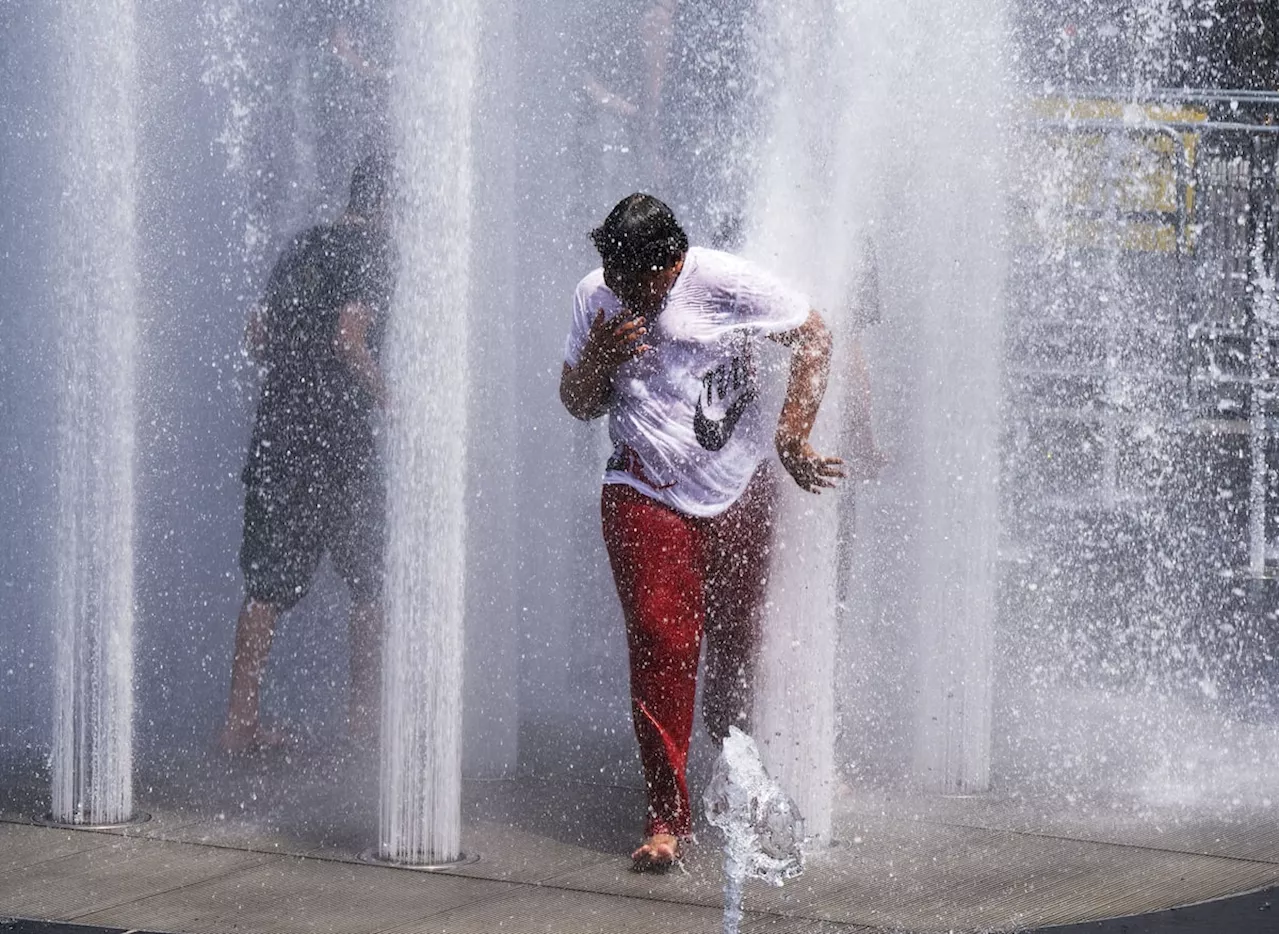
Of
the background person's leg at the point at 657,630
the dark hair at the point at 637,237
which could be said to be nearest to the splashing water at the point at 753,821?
the background person's leg at the point at 657,630

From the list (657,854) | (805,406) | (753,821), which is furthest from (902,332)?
(657,854)

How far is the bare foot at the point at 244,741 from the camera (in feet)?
19.4

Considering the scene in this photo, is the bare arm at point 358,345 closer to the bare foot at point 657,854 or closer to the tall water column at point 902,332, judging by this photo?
the tall water column at point 902,332

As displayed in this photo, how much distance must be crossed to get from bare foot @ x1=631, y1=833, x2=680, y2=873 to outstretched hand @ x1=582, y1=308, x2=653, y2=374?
1.03 m

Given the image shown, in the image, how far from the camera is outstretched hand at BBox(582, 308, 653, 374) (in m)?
4.42

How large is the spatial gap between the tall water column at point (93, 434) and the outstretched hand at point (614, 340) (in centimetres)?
127

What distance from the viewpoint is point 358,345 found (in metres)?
5.77

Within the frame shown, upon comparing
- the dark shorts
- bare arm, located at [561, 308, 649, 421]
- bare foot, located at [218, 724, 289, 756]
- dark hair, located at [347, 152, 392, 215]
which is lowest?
bare foot, located at [218, 724, 289, 756]

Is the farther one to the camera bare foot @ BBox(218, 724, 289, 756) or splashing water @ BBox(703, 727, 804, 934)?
bare foot @ BBox(218, 724, 289, 756)

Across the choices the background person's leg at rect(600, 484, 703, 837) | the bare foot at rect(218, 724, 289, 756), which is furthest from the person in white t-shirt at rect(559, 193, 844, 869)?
the bare foot at rect(218, 724, 289, 756)

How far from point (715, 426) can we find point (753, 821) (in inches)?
35.5

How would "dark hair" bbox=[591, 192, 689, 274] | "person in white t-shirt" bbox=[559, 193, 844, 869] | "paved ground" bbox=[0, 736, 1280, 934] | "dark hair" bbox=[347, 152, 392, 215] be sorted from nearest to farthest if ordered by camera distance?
1. "paved ground" bbox=[0, 736, 1280, 934]
2. "dark hair" bbox=[591, 192, 689, 274]
3. "person in white t-shirt" bbox=[559, 193, 844, 869]
4. "dark hair" bbox=[347, 152, 392, 215]

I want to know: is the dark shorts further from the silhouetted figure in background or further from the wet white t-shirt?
the wet white t-shirt

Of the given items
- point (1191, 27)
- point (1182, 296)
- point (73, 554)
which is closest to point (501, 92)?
point (73, 554)
